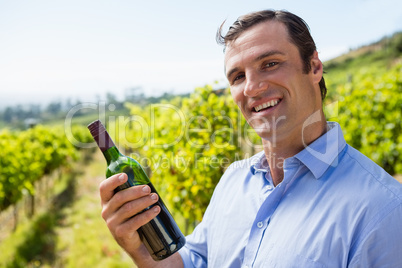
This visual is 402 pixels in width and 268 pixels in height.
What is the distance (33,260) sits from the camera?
7.25 meters

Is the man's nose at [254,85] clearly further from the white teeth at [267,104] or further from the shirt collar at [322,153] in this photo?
the shirt collar at [322,153]

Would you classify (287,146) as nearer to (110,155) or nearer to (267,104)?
(267,104)

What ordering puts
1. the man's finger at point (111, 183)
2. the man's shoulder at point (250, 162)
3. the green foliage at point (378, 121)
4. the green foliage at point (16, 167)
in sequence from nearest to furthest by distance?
1. the man's finger at point (111, 183)
2. the man's shoulder at point (250, 162)
3. the green foliage at point (378, 121)
4. the green foliage at point (16, 167)

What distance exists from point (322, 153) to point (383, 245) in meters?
0.42

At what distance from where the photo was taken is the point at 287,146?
1485 millimetres

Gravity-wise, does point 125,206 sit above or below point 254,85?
below

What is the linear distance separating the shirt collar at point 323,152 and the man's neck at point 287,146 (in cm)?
4

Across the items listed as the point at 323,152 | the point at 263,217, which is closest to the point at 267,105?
the point at 323,152

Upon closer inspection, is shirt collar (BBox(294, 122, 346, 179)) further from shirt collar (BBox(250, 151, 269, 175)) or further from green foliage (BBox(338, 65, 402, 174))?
green foliage (BBox(338, 65, 402, 174))

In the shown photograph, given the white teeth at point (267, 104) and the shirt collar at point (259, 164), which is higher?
the white teeth at point (267, 104)

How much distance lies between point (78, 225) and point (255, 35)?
29.4ft

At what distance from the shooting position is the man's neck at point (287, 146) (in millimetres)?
1454

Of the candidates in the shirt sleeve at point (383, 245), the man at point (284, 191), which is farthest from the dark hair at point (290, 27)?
the shirt sleeve at point (383, 245)

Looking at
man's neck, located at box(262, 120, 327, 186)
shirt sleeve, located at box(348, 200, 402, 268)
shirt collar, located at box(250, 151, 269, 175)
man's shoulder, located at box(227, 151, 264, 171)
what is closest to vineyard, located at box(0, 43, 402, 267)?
man's shoulder, located at box(227, 151, 264, 171)
